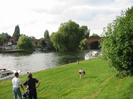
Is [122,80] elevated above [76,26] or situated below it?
below

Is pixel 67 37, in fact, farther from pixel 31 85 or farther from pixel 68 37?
pixel 31 85

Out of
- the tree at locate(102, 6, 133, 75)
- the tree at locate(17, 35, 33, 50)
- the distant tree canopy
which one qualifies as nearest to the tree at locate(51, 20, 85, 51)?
the distant tree canopy

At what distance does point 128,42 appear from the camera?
2764cm

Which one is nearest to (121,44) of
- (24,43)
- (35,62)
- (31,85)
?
(31,85)

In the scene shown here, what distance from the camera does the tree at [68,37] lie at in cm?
13288

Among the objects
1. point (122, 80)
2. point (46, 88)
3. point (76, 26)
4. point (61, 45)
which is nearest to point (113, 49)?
point (122, 80)

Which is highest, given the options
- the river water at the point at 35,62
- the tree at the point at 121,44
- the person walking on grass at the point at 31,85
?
the tree at the point at 121,44

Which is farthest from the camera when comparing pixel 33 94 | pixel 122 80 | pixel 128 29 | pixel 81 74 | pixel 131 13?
pixel 81 74

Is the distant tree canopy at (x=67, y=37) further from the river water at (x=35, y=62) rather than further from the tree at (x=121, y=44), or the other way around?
the tree at (x=121, y=44)

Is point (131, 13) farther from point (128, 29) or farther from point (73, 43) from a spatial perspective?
point (73, 43)

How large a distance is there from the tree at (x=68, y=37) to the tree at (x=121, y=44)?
102203 millimetres

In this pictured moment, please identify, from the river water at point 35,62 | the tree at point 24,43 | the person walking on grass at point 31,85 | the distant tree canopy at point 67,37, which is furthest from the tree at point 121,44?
the tree at point 24,43

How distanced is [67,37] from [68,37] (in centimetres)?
→ 40

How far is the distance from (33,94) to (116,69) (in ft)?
31.3
